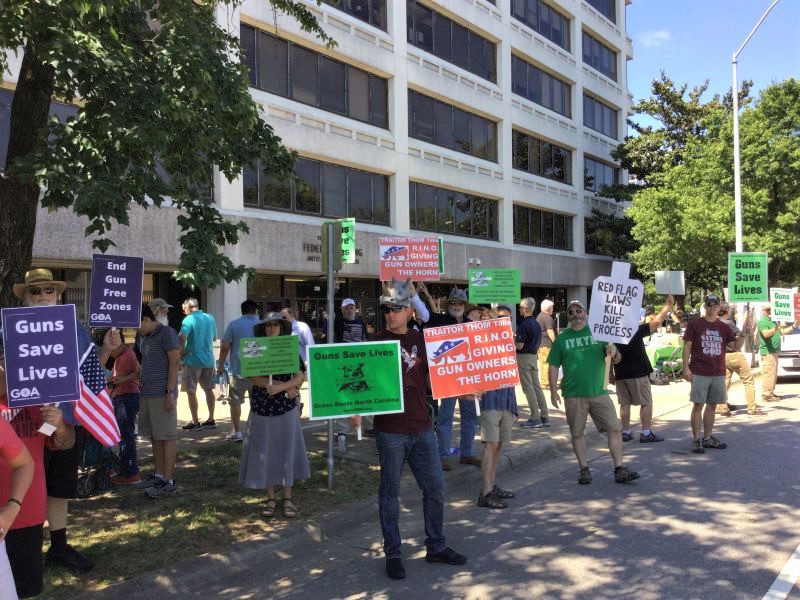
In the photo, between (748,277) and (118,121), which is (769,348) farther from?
(118,121)

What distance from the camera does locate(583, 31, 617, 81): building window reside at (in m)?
33.3

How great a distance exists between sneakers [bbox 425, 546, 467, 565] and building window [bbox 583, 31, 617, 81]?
106ft

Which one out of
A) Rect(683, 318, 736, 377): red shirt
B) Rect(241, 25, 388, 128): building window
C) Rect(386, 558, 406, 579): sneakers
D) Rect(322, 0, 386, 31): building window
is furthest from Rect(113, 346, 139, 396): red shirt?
Rect(322, 0, 386, 31): building window

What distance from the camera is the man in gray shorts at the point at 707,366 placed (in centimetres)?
824

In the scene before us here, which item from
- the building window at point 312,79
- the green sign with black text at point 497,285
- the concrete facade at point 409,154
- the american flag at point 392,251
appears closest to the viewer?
the american flag at point 392,251

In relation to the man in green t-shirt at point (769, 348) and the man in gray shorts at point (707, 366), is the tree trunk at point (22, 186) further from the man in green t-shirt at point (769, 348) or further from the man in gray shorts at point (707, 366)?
the man in green t-shirt at point (769, 348)

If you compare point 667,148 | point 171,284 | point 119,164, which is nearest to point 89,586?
point 119,164

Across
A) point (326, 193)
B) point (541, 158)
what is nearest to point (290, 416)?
point (326, 193)

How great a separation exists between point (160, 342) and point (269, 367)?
1.33 meters

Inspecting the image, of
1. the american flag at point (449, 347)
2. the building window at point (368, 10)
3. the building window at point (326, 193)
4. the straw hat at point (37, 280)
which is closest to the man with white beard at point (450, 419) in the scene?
the american flag at point (449, 347)

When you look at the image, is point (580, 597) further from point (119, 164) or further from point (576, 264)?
point (576, 264)

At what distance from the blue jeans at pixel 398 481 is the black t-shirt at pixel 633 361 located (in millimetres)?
4812

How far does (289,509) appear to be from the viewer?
18.5 feet

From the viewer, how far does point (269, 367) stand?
5711 millimetres
